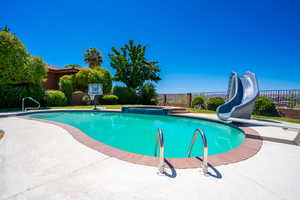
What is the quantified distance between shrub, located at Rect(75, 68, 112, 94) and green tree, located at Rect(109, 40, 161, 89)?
7.09ft

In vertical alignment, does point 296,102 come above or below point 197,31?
below

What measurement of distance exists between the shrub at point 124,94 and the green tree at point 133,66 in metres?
2.59

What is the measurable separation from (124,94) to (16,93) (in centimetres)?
1299

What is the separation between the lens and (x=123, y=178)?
2184 millimetres

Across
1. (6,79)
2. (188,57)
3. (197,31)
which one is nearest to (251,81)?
(197,31)

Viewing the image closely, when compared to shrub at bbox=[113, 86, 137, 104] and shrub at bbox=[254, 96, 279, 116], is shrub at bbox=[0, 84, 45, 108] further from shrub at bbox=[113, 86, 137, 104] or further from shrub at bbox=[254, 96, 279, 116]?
shrub at bbox=[254, 96, 279, 116]

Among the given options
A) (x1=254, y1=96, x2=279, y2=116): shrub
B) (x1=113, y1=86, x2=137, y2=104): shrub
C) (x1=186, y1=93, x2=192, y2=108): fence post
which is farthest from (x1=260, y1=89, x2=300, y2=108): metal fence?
(x1=113, y1=86, x2=137, y2=104): shrub

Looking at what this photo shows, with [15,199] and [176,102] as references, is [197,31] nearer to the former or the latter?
[176,102]

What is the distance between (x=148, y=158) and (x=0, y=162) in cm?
291

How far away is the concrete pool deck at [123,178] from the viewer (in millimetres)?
1838

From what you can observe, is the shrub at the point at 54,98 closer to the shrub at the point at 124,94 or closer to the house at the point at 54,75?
the shrub at the point at 124,94

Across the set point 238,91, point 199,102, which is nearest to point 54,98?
point 199,102

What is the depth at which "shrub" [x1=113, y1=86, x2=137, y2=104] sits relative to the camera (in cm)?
2234

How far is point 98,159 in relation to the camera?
2795 millimetres
